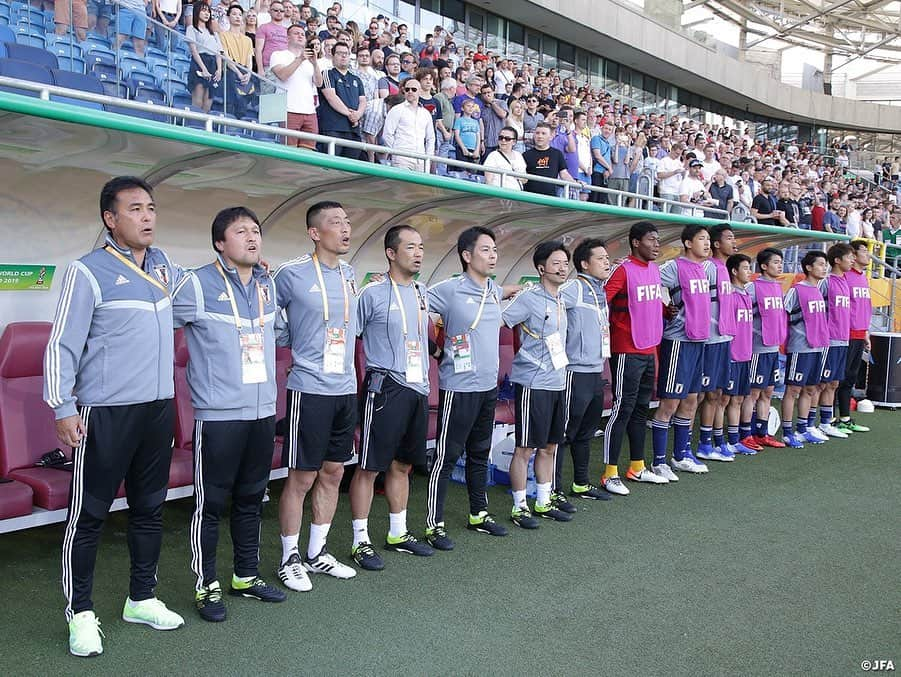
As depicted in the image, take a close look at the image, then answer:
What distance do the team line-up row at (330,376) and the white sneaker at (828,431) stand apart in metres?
2.03

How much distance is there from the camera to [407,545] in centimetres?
477

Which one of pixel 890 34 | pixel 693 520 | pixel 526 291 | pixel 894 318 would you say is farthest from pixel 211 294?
pixel 890 34

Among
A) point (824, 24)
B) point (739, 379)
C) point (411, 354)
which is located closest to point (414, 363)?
point (411, 354)

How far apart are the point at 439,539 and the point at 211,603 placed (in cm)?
148

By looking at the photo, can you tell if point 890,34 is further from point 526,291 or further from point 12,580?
point 12,580

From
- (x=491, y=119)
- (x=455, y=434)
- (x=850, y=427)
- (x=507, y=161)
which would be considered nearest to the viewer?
(x=455, y=434)

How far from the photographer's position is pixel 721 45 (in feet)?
94.7

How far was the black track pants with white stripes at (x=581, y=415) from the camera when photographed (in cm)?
565

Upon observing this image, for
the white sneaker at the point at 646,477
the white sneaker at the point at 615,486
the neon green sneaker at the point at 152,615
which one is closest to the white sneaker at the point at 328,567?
the neon green sneaker at the point at 152,615

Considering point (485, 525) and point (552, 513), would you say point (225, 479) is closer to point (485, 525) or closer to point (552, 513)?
point (485, 525)

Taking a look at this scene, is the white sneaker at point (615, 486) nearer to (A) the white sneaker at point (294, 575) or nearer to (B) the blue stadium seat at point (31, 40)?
(A) the white sneaker at point (294, 575)

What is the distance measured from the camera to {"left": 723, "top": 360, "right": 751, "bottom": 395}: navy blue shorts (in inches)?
291

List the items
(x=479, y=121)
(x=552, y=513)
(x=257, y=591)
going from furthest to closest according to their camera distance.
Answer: (x=479, y=121)
(x=552, y=513)
(x=257, y=591)

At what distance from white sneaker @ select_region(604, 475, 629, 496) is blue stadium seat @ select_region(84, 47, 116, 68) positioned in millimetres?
4751
